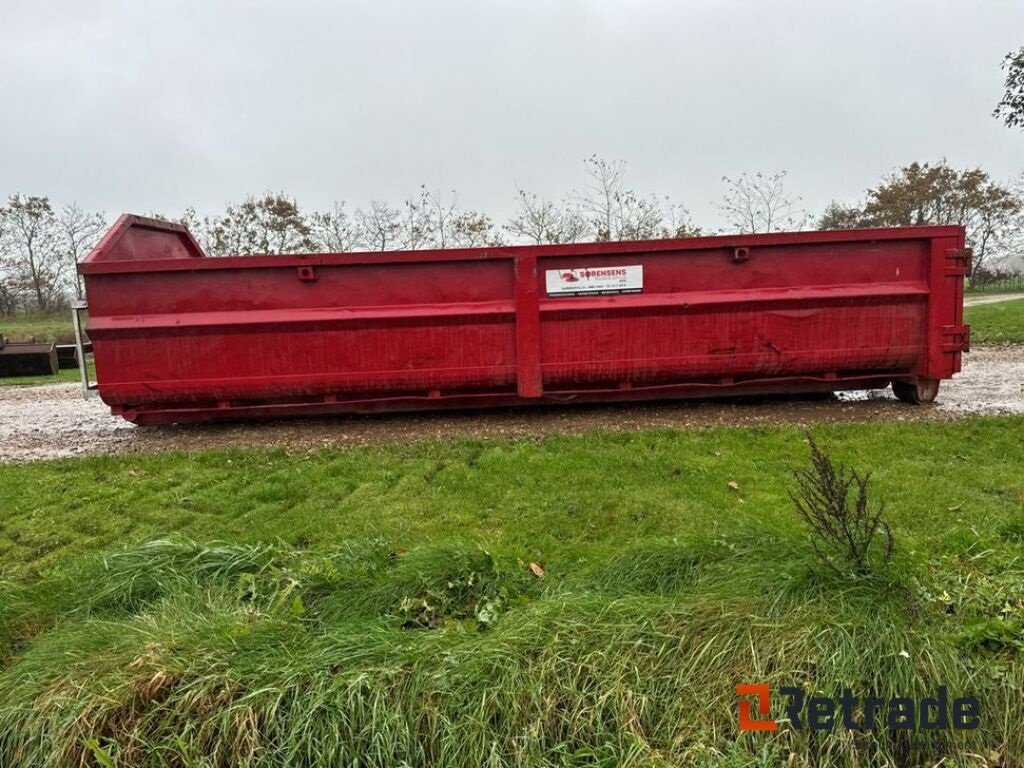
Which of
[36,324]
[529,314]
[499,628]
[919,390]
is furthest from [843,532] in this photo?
[36,324]

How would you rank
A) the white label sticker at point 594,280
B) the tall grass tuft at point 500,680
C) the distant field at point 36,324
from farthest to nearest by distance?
1. the distant field at point 36,324
2. the white label sticker at point 594,280
3. the tall grass tuft at point 500,680

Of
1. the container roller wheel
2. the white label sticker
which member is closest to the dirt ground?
the container roller wheel

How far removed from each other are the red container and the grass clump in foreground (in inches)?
85.7

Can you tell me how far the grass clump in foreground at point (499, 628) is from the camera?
2.08 metres

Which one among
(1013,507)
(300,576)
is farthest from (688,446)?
(300,576)

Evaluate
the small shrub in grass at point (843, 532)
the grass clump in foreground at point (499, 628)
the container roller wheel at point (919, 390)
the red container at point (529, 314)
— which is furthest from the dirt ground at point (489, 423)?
the small shrub in grass at point (843, 532)

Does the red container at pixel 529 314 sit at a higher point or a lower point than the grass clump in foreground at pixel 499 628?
higher

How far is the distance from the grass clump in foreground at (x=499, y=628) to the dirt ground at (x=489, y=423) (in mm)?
1837

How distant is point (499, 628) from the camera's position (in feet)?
Answer: 8.11

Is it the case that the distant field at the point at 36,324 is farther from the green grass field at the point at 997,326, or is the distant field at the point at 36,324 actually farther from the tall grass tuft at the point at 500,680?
the green grass field at the point at 997,326

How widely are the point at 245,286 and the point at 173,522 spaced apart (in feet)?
8.88

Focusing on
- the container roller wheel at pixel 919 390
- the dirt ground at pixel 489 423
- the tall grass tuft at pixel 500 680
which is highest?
the container roller wheel at pixel 919 390

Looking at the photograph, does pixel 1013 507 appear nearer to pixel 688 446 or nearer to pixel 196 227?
pixel 688 446

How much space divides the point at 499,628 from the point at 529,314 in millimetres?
3899
